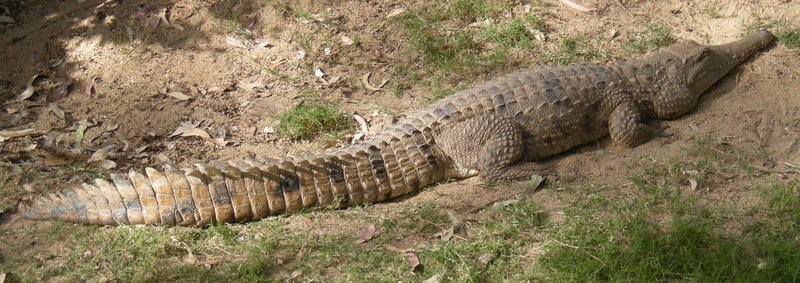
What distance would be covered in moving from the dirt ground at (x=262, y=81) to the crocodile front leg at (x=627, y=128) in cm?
9

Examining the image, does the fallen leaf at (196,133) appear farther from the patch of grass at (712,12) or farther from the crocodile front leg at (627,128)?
the patch of grass at (712,12)

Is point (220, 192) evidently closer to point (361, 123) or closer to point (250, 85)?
point (361, 123)

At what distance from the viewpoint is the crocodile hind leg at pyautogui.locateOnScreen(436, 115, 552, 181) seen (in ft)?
15.7

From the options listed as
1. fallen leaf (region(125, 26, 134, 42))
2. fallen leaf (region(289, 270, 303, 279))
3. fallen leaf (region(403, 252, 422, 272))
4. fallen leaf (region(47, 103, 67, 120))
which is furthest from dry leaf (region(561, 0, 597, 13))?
fallen leaf (region(47, 103, 67, 120))

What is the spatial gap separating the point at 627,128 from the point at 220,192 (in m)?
2.80

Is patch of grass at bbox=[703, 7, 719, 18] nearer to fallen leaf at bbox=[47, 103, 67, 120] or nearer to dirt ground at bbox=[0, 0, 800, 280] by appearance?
dirt ground at bbox=[0, 0, 800, 280]

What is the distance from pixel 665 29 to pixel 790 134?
1507 millimetres

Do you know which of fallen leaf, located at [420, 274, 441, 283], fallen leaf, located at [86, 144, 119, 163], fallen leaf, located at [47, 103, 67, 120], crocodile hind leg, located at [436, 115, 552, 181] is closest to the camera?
fallen leaf, located at [420, 274, 441, 283]

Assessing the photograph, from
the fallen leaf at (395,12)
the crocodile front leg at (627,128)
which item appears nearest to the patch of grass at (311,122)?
the fallen leaf at (395,12)

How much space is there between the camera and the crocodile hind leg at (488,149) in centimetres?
479

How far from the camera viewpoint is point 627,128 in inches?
198

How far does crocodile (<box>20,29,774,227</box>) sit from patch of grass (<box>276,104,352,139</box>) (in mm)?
738

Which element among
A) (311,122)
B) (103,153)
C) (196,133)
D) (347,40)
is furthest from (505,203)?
(103,153)

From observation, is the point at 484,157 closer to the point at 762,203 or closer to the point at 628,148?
the point at 628,148
